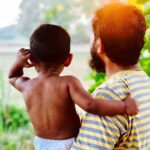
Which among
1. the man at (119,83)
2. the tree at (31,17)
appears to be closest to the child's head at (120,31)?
the man at (119,83)

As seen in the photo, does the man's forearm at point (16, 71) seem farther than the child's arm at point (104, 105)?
Yes

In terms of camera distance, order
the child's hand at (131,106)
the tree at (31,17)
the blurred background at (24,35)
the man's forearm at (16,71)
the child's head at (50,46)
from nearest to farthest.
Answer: the child's hand at (131,106)
the child's head at (50,46)
the man's forearm at (16,71)
the blurred background at (24,35)
the tree at (31,17)

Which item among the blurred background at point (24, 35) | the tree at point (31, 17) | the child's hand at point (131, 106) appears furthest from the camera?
the tree at point (31, 17)

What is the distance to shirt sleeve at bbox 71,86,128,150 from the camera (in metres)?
1.20

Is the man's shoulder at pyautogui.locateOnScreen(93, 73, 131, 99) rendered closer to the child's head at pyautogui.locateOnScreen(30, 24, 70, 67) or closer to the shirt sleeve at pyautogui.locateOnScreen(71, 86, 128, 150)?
the shirt sleeve at pyautogui.locateOnScreen(71, 86, 128, 150)

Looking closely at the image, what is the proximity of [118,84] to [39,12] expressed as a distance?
2.32 meters

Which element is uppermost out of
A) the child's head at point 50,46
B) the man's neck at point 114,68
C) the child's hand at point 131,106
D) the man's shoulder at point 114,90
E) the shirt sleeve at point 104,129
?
the child's head at point 50,46

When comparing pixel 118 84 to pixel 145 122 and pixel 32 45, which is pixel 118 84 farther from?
pixel 32 45

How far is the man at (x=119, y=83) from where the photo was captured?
1.21 meters

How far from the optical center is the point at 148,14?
84.6 inches

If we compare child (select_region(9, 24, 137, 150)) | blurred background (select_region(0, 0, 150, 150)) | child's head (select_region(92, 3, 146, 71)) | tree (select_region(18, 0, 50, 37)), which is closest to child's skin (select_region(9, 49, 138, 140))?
child (select_region(9, 24, 137, 150))

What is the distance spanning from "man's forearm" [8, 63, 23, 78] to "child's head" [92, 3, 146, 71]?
10.0 inches

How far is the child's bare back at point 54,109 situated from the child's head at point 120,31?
0.46 ft

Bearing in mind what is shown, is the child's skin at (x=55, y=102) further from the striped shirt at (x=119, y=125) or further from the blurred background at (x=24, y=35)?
the blurred background at (x=24, y=35)
